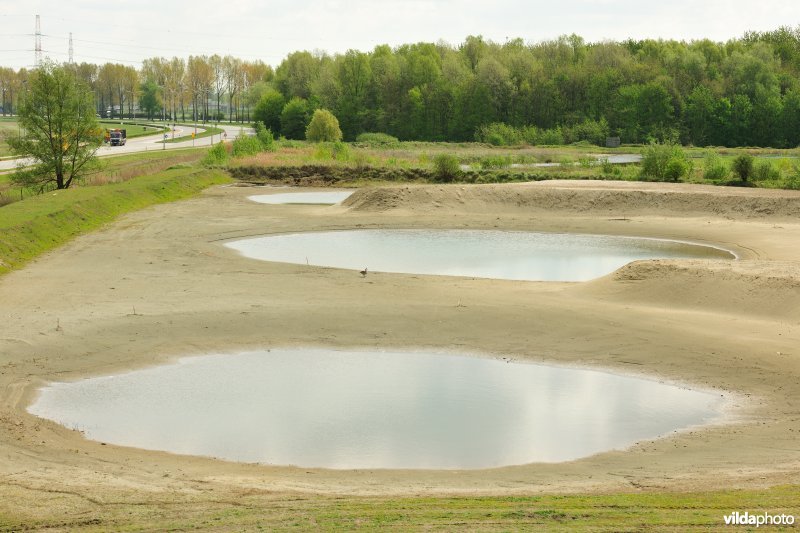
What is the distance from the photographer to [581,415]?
1661cm

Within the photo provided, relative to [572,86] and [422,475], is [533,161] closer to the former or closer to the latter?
[572,86]

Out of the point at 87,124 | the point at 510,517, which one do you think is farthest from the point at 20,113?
the point at 510,517

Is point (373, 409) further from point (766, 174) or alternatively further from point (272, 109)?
point (272, 109)

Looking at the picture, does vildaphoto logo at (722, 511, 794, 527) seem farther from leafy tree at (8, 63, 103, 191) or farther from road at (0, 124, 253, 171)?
road at (0, 124, 253, 171)

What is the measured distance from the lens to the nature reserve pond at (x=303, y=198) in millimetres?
54750

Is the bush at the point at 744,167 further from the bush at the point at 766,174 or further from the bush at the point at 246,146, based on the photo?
the bush at the point at 246,146

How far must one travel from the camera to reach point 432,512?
424 inches

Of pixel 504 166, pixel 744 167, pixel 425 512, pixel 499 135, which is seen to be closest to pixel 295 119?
pixel 499 135

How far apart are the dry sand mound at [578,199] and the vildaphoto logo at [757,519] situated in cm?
3743

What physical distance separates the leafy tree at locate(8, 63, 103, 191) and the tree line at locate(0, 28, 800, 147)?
7368cm

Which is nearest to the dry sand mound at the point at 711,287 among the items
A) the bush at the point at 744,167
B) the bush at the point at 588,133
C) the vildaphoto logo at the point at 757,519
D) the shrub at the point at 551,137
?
the vildaphoto logo at the point at 757,519

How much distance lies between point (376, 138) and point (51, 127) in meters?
74.1

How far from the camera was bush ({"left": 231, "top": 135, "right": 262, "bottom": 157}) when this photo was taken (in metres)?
78.0

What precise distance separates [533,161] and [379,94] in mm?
58960
